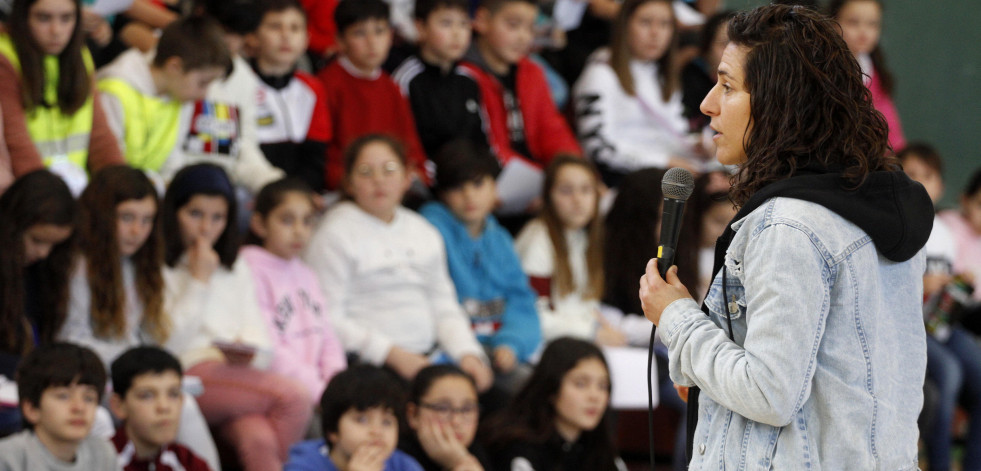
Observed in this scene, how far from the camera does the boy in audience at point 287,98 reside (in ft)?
13.3

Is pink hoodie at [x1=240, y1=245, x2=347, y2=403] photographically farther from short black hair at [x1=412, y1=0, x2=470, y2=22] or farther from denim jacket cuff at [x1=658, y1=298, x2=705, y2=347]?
denim jacket cuff at [x1=658, y1=298, x2=705, y2=347]

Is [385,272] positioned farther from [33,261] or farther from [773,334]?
[773,334]

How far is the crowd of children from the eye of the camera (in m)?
3.04

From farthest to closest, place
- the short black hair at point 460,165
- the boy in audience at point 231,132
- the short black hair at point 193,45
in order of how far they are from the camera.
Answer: the short black hair at point 460,165, the boy in audience at point 231,132, the short black hair at point 193,45

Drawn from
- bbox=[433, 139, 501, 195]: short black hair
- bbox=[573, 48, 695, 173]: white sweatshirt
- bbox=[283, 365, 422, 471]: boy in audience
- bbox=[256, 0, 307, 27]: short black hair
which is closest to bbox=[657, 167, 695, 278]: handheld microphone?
bbox=[283, 365, 422, 471]: boy in audience

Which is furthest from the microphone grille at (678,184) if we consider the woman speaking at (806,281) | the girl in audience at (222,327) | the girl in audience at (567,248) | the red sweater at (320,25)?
the red sweater at (320,25)

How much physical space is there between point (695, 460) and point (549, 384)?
1.95 m

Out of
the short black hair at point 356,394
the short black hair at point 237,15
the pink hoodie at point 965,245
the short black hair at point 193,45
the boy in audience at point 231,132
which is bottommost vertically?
the short black hair at point 356,394

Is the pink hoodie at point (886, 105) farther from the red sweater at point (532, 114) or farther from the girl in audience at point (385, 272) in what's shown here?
the girl in audience at point (385, 272)

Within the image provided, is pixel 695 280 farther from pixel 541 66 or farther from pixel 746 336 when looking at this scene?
pixel 746 336

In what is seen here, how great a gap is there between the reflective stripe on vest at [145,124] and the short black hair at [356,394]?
1.04m

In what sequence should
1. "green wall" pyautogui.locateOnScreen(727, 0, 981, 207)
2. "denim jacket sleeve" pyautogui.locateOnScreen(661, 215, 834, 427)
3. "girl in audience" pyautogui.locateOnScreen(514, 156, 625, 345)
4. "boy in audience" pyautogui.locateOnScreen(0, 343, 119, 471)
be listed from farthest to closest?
"green wall" pyautogui.locateOnScreen(727, 0, 981, 207) < "girl in audience" pyautogui.locateOnScreen(514, 156, 625, 345) < "boy in audience" pyautogui.locateOnScreen(0, 343, 119, 471) < "denim jacket sleeve" pyautogui.locateOnScreen(661, 215, 834, 427)

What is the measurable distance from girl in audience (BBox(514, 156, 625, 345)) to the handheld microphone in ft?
8.25

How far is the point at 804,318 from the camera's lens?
1.42m
